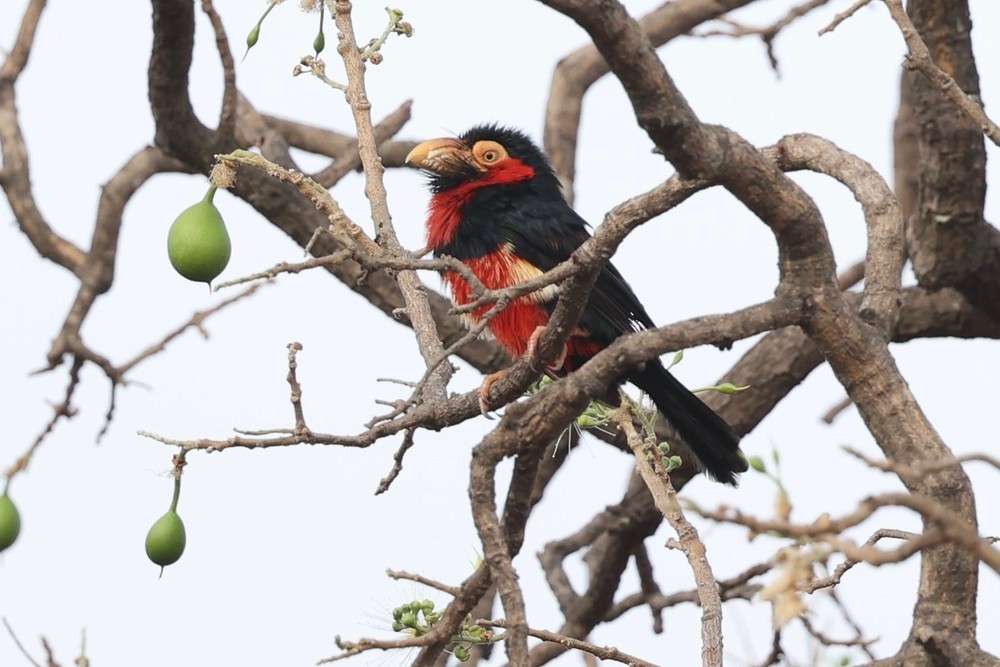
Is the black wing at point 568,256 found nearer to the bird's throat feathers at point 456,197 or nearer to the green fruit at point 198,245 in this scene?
the bird's throat feathers at point 456,197

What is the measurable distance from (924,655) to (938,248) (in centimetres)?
251

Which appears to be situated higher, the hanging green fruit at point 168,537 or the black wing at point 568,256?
the black wing at point 568,256

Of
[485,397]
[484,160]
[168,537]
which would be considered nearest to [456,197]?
[484,160]

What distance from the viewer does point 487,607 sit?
4910 mm

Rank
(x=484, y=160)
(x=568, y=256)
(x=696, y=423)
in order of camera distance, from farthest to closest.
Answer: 1. (x=484, y=160)
2. (x=568, y=256)
3. (x=696, y=423)

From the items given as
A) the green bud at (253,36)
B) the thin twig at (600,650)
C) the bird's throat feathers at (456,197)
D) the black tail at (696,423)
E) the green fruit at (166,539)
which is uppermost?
the bird's throat feathers at (456,197)

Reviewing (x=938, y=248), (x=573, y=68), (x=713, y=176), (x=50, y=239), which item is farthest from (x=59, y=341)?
(x=713, y=176)

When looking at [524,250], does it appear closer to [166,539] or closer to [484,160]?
[484,160]

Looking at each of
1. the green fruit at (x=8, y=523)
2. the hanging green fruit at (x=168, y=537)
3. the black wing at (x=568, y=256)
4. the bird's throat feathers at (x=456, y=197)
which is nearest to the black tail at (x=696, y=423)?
the black wing at (x=568, y=256)

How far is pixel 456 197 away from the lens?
13.2 feet

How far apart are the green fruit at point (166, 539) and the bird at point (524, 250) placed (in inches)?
44.3

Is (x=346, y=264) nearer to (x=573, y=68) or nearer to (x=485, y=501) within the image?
(x=573, y=68)

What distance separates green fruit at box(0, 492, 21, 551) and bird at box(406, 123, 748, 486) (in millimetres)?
1192

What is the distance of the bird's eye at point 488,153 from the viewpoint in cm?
414
